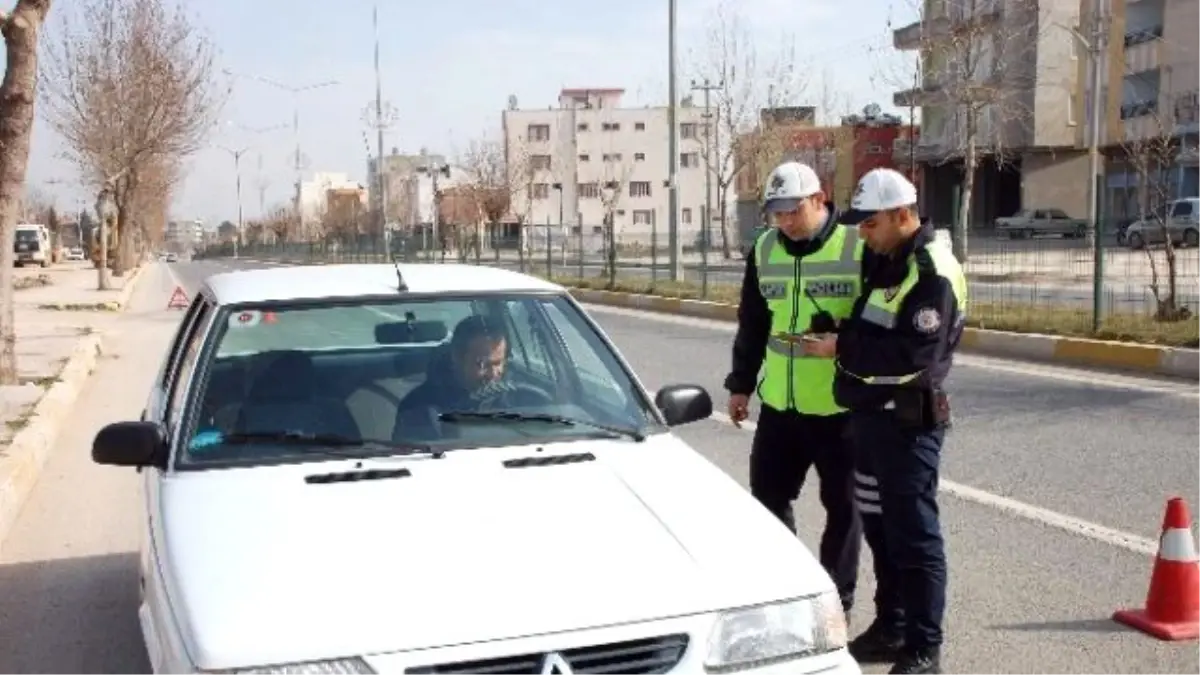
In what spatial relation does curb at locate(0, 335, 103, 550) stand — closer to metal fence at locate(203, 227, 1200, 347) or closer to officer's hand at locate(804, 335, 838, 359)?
metal fence at locate(203, 227, 1200, 347)

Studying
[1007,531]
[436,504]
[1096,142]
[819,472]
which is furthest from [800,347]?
[1096,142]

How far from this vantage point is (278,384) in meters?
4.18

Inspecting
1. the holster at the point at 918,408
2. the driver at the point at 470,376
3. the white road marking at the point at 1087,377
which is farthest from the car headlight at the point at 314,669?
the white road marking at the point at 1087,377

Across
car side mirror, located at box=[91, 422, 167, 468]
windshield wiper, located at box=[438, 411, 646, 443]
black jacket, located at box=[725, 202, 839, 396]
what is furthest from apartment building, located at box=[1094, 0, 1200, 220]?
car side mirror, located at box=[91, 422, 167, 468]

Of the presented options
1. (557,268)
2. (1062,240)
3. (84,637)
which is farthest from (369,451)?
(557,268)

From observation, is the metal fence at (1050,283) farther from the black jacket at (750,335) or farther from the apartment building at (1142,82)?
the apartment building at (1142,82)

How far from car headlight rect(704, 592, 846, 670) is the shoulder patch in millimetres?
1210

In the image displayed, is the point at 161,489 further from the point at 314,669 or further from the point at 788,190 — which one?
the point at 788,190

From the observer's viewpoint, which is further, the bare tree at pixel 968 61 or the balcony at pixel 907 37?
the balcony at pixel 907 37

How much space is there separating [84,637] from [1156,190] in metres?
14.1

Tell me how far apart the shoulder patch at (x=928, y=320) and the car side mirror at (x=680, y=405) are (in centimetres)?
82

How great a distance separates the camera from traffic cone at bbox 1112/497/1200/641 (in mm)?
4727

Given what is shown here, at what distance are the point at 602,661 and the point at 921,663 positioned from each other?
5.95 ft

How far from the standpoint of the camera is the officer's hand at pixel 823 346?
14.5 ft
